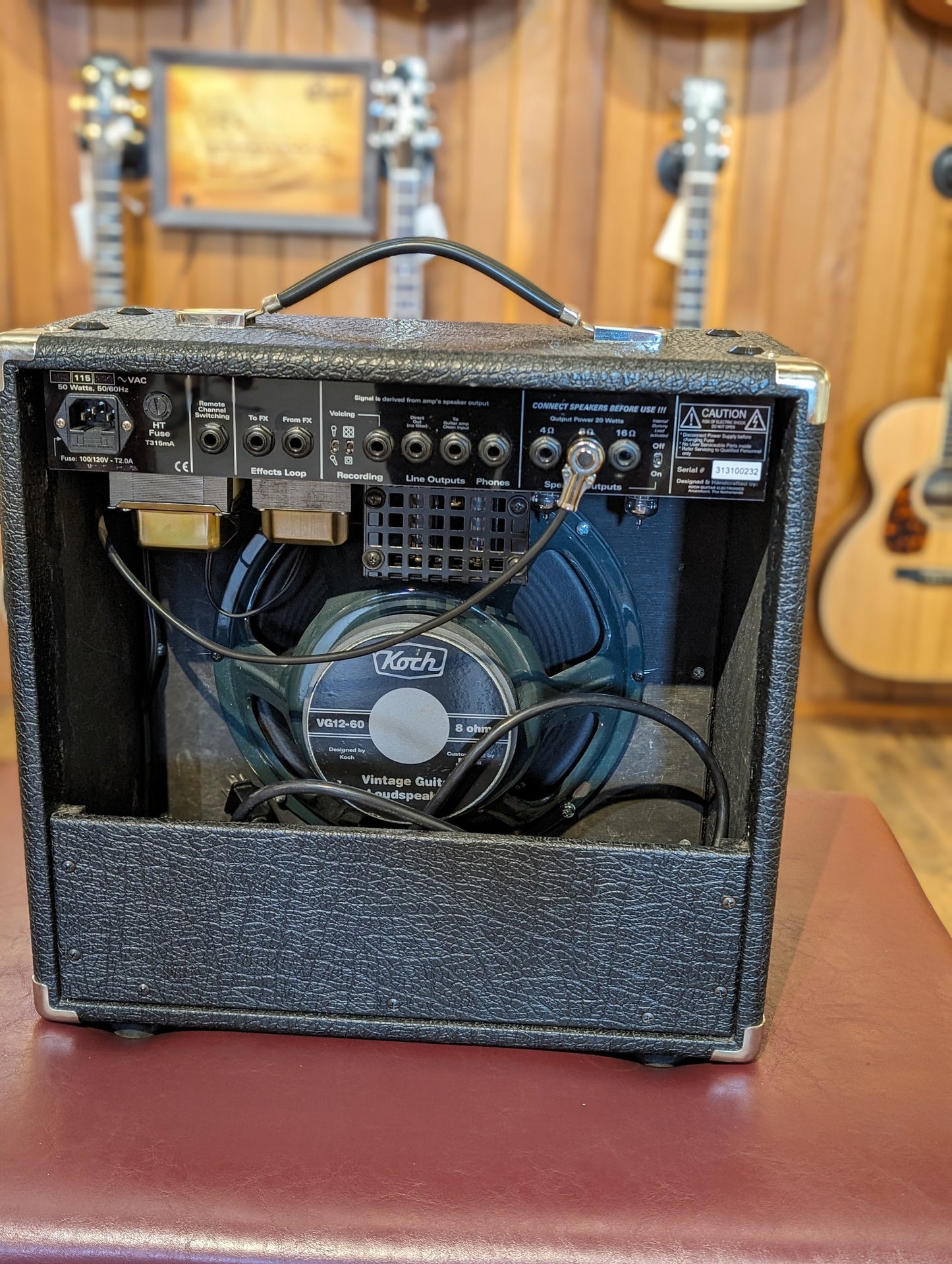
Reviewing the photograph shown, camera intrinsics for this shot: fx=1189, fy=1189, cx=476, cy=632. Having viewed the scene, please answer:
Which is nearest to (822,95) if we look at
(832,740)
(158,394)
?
(832,740)

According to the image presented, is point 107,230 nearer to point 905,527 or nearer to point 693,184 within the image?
point 693,184

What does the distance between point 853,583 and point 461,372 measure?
2.08m

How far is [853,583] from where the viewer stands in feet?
8.54

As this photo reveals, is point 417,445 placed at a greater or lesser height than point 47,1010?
greater

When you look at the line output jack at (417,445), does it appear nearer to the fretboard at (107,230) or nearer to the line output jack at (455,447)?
the line output jack at (455,447)

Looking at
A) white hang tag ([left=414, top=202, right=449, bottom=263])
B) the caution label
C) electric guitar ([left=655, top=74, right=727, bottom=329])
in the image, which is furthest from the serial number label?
white hang tag ([left=414, top=202, right=449, bottom=263])

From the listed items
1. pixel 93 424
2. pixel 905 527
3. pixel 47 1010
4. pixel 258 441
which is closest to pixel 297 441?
pixel 258 441

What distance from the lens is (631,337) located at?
782 mm

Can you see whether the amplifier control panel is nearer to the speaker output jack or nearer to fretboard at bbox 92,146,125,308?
the speaker output jack

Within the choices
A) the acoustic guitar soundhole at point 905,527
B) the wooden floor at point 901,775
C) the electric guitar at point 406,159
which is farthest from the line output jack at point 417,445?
the acoustic guitar soundhole at point 905,527

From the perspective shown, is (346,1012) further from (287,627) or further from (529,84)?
(529,84)

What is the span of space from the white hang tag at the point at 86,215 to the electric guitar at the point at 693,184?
1.17 m

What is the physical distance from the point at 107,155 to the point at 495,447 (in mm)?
2031

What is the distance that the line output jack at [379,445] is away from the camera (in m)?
0.71
